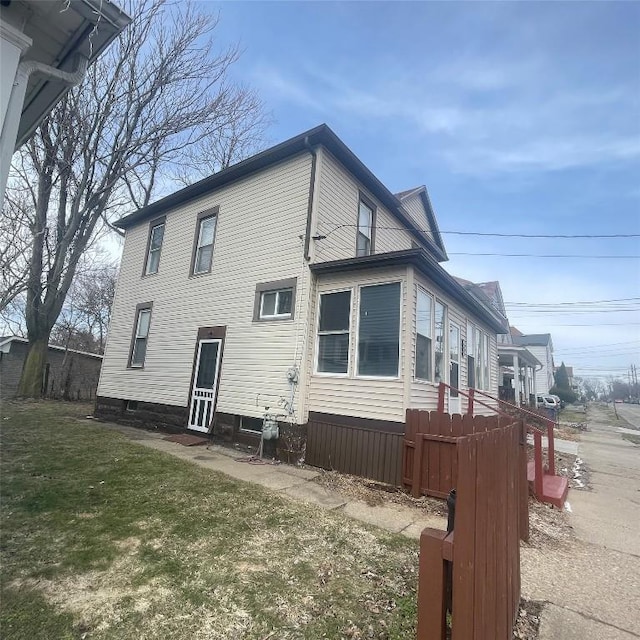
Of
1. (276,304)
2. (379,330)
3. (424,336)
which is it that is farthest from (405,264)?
(276,304)

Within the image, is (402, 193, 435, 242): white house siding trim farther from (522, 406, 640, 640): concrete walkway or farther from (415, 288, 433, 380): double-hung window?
(522, 406, 640, 640): concrete walkway

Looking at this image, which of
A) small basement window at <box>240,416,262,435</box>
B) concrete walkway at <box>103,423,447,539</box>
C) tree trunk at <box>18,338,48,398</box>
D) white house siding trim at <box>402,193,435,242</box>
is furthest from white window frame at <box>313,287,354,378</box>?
tree trunk at <box>18,338,48,398</box>

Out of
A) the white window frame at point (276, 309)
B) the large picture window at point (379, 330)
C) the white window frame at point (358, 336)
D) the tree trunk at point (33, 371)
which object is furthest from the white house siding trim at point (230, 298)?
the tree trunk at point (33, 371)

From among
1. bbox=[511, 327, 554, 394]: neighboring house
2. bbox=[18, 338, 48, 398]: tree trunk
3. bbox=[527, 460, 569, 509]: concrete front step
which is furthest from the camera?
bbox=[511, 327, 554, 394]: neighboring house

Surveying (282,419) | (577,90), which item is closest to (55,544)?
(282,419)

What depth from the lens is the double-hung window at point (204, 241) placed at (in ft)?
35.9

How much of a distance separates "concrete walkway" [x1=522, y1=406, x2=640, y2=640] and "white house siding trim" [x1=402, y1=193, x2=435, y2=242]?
9989 millimetres

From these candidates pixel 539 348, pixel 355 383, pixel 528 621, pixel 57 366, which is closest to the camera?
pixel 528 621

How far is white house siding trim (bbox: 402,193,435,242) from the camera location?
13809 millimetres

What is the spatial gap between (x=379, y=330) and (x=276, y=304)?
2.65m

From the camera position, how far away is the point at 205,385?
993cm

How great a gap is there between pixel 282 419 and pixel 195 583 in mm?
5003

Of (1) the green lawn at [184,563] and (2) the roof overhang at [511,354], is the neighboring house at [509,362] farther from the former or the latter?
(1) the green lawn at [184,563]

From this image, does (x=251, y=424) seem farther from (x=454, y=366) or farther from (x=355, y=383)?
(x=454, y=366)
